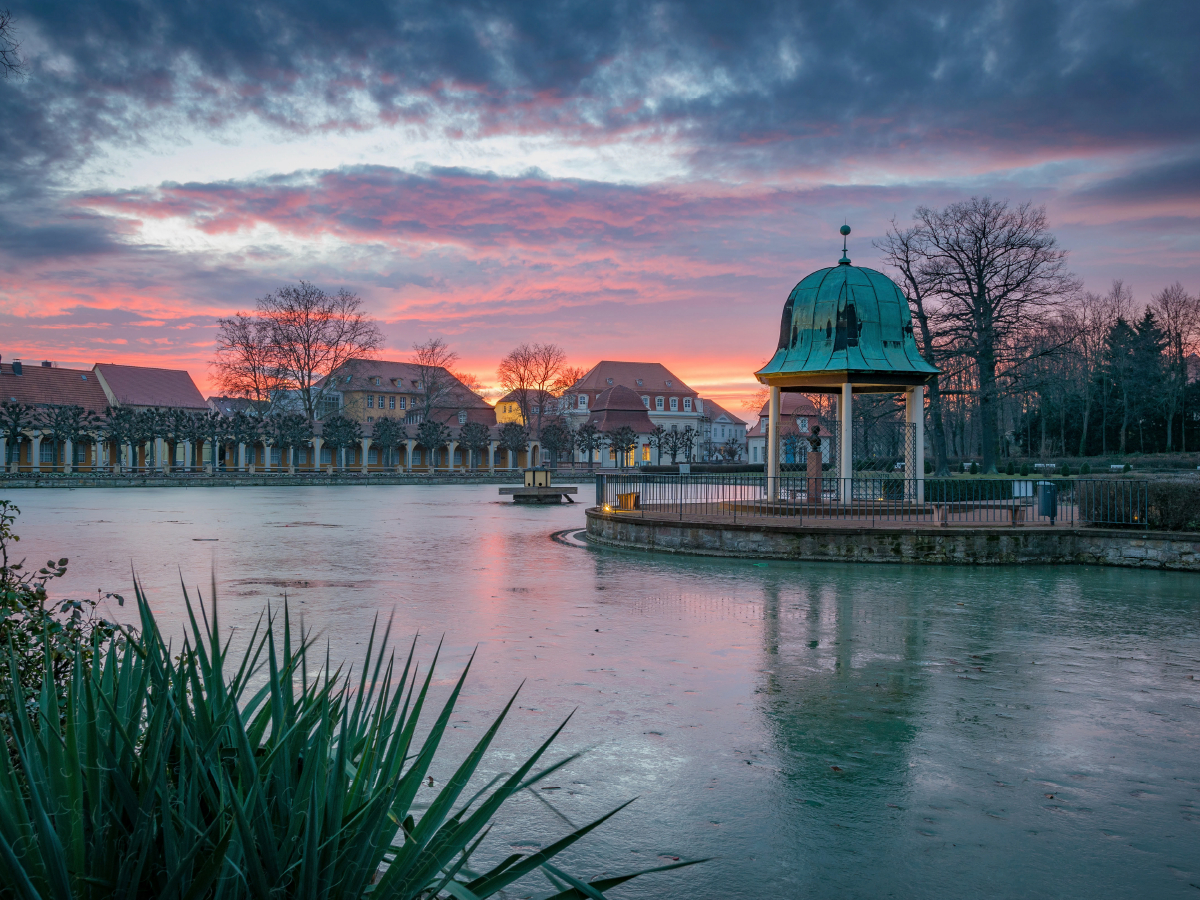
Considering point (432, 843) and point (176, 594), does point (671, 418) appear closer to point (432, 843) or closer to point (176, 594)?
point (176, 594)

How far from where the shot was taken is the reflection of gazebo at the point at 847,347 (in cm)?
2128

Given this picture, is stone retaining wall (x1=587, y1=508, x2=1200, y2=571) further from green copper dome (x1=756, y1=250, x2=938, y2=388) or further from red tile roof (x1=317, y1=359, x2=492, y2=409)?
red tile roof (x1=317, y1=359, x2=492, y2=409)

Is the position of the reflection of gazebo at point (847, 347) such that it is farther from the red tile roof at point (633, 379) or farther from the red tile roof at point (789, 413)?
the red tile roof at point (633, 379)

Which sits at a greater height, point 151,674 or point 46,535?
point 151,674

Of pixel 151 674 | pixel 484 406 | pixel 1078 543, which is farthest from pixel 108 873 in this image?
pixel 484 406

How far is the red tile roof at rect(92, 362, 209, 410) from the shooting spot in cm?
7925

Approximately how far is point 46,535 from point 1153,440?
63391 mm

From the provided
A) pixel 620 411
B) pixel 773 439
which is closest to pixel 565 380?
pixel 620 411

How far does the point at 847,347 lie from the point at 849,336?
315 mm

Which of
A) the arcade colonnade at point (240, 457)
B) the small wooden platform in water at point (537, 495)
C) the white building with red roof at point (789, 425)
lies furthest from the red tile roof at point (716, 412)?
the small wooden platform in water at point (537, 495)

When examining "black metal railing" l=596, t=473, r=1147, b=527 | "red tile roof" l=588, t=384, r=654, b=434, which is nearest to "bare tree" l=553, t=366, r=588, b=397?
"red tile roof" l=588, t=384, r=654, b=434

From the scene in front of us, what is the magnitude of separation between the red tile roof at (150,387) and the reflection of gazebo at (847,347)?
71.6 m

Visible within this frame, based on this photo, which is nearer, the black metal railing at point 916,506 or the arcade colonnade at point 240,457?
the black metal railing at point 916,506

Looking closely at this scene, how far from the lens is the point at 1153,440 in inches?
2288
